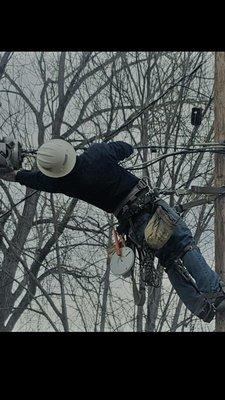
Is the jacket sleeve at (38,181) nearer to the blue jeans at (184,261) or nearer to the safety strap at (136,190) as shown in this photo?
the safety strap at (136,190)

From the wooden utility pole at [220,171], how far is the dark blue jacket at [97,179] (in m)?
0.71

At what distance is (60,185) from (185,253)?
120 centimetres

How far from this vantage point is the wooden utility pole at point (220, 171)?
5758 mm

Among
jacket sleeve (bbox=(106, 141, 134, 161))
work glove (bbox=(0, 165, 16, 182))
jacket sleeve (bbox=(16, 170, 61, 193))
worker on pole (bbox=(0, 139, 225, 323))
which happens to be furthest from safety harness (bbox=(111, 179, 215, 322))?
work glove (bbox=(0, 165, 16, 182))

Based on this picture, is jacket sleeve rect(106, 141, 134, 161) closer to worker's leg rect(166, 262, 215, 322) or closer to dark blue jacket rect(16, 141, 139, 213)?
dark blue jacket rect(16, 141, 139, 213)

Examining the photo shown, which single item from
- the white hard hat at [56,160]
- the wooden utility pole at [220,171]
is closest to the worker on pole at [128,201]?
the white hard hat at [56,160]

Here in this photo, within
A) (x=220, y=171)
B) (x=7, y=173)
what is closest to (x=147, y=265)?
(x=220, y=171)

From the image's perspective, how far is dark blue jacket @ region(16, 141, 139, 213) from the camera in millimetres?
5988

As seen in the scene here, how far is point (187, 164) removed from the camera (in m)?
10.9

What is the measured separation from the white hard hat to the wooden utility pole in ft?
3.96
